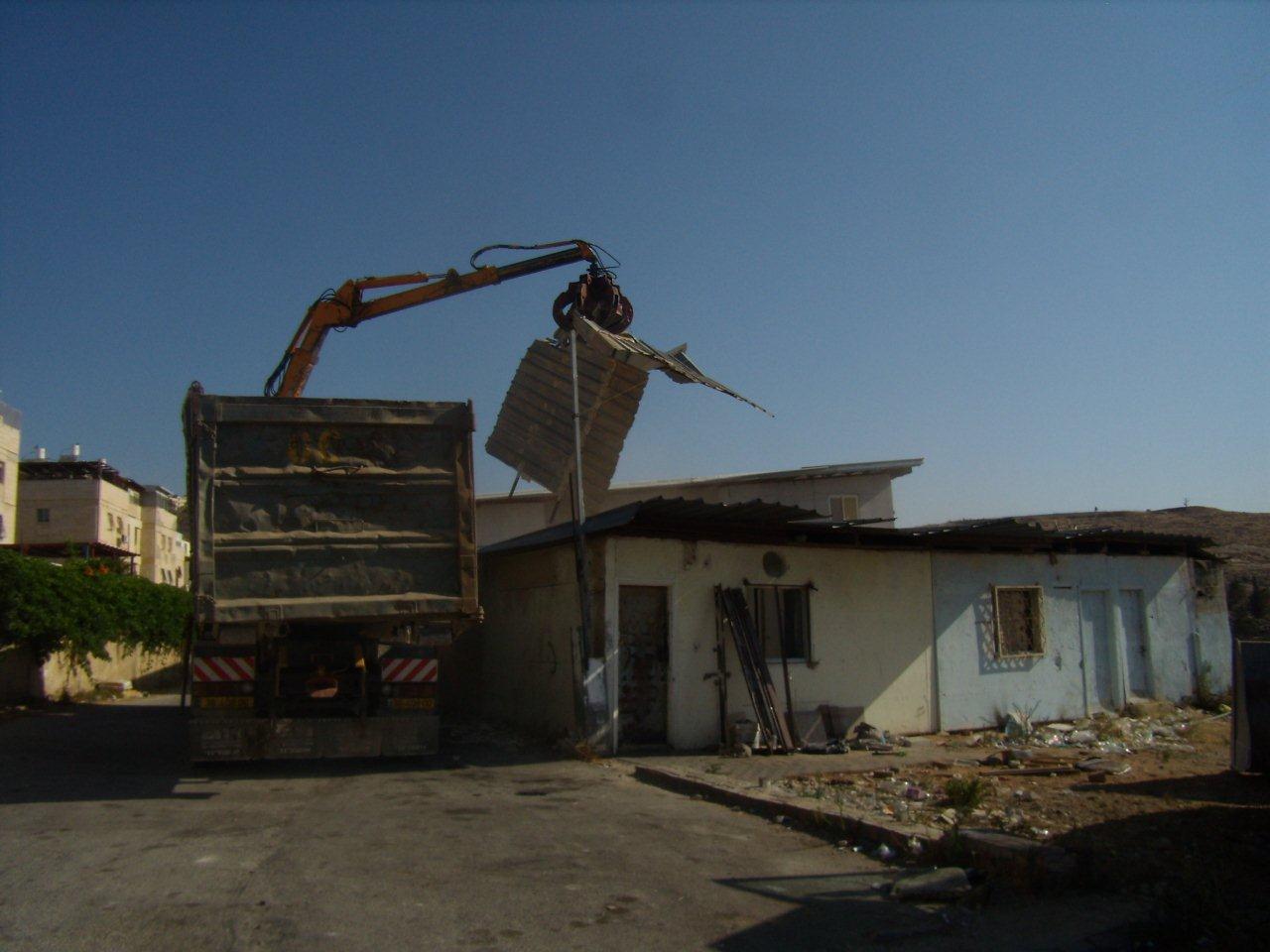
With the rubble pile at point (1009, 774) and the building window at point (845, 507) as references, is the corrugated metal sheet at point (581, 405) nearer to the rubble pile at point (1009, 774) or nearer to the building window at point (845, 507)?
the rubble pile at point (1009, 774)

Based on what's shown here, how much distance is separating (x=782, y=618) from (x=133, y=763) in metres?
8.43

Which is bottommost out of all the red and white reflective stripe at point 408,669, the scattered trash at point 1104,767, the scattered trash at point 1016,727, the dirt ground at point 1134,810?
the scattered trash at point 1016,727

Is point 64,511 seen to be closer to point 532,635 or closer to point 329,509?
point 532,635

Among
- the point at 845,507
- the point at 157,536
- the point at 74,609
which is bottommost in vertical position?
the point at 74,609

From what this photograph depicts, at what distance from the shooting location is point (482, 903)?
523 centimetres

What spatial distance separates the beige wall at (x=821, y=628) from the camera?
12438mm

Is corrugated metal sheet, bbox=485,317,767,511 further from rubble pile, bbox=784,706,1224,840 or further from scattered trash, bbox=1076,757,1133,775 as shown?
scattered trash, bbox=1076,757,1133,775

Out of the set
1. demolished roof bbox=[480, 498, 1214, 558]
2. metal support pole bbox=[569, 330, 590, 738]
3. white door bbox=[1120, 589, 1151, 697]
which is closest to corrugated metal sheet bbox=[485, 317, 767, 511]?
metal support pole bbox=[569, 330, 590, 738]

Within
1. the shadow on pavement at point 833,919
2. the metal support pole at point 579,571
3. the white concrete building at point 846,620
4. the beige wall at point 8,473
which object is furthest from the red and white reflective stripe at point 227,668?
the beige wall at point 8,473

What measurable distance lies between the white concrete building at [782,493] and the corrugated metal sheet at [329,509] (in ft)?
69.2

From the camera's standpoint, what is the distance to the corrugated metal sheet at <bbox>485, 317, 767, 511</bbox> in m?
12.9

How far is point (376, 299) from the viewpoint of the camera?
1412 centimetres

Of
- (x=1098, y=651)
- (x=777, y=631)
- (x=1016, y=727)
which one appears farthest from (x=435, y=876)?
(x=1098, y=651)

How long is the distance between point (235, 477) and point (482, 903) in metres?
5.62
